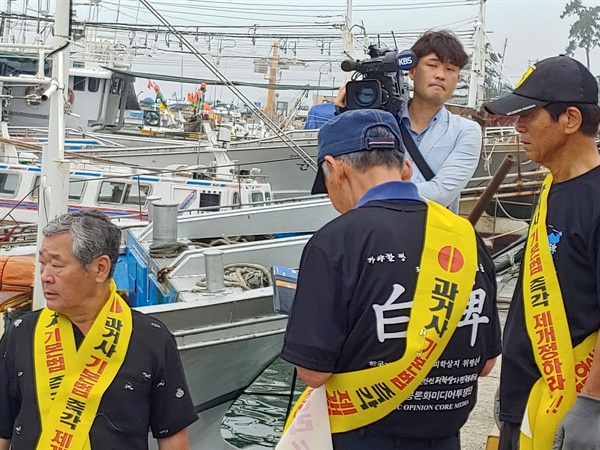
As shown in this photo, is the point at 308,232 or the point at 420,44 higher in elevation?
the point at 420,44

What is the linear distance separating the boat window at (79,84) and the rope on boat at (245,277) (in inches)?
912

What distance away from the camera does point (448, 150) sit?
3.93 m

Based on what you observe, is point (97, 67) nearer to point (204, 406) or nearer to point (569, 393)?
point (204, 406)

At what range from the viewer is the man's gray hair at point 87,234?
9.46ft

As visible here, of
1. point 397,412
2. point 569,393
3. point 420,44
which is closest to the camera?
point 397,412

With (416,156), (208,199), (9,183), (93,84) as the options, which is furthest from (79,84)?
(416,156)

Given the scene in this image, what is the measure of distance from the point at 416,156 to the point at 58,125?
10.4 ft

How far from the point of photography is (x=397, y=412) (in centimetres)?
230

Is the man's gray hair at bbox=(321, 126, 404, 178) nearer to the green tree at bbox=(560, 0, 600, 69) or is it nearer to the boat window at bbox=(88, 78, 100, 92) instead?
the boat window at bbox=(88, 78, 100, 92)

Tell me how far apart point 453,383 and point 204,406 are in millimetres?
3834

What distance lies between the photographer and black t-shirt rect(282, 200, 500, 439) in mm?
2215

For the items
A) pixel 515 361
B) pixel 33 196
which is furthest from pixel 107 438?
pixel 33 196

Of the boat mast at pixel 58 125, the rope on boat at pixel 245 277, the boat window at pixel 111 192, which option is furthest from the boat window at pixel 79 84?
the rope on boat at pixel 245 277

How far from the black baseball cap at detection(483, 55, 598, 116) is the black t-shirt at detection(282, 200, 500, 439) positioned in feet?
1.95
